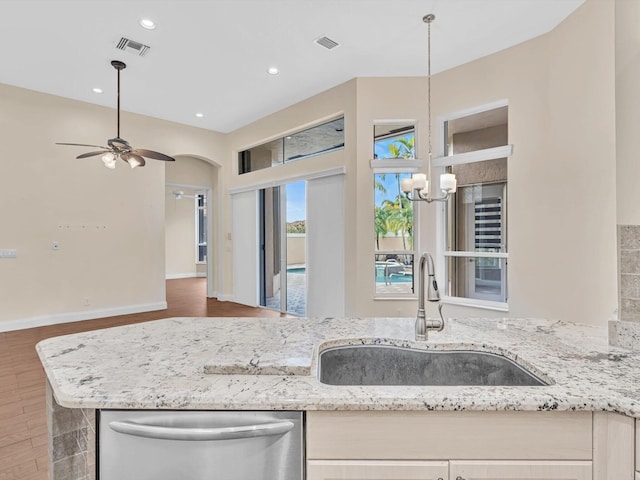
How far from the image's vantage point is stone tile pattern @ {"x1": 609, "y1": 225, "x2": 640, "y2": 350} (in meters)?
1.25

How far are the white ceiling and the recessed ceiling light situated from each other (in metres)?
0.06

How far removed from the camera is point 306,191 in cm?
520

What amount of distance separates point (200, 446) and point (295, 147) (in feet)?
16.7

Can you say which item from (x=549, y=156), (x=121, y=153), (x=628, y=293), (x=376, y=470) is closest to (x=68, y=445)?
(x=376, y=470)

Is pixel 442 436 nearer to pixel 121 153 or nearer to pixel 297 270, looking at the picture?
pixel 121 153

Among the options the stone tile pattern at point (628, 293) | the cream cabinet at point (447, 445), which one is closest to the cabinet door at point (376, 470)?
the cream cabinet at point (447, 445)

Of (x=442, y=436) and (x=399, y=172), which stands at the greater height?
(x=399, y=172)

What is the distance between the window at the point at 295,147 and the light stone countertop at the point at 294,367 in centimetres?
373

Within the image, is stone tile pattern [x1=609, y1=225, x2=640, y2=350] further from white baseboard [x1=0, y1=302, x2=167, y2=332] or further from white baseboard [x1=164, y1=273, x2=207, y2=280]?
white baseboard [x1=164, y1=273, x2=207, y2=280]

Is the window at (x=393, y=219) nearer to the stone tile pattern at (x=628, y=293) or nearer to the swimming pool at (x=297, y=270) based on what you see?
the swimming pool at (x=297, y=270)

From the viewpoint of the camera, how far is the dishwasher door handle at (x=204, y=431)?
846 mm

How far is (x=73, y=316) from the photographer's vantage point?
5.01 metres

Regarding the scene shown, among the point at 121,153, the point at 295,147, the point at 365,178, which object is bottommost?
the point at 365,178

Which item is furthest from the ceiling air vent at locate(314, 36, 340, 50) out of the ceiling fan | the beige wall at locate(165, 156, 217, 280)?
the beige wall at locate(165, 156, 217, 280)
